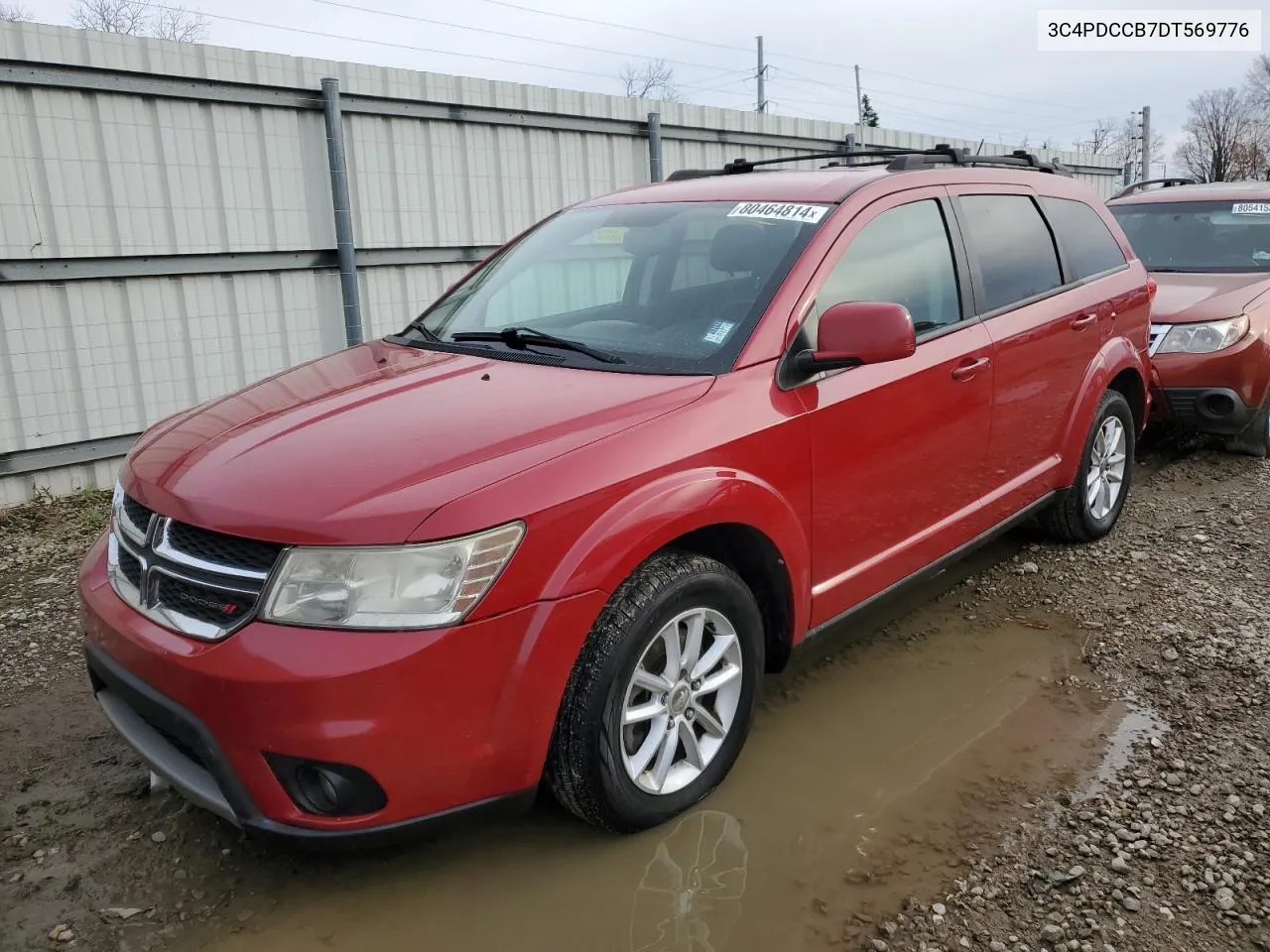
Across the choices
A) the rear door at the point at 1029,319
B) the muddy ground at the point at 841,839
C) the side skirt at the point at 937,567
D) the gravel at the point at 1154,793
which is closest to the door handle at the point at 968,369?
the rear door at the point at 1029,319

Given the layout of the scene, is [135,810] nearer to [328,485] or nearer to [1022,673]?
[328,485]

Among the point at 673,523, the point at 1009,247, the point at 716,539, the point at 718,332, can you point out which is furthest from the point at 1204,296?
the point at 673,523

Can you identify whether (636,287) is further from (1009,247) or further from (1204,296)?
(1204,296)

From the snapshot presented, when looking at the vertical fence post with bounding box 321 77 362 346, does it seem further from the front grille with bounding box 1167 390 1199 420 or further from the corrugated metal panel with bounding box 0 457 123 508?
the front grille with bounding box 1167 390 1199 420

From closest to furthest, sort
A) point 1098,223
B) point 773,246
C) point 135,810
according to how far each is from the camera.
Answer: point 135,810, point 773,246, point 1098,223

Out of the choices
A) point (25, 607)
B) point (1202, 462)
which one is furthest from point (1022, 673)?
point (25, 607)

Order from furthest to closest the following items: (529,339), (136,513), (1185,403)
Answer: (1185,403) < (529,339) < (136,513)

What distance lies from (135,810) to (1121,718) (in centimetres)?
308

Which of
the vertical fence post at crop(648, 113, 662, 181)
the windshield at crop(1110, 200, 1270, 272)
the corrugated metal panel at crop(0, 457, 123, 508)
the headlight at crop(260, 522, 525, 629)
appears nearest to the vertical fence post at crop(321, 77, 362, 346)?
the corrugated metal panel at crop(0, 457, 123, 508)

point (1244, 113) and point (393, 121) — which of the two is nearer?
point (393, 121)

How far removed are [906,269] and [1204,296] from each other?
4059 mm

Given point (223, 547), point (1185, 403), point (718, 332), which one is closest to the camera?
point (223, 547)

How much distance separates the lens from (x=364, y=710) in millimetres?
2104

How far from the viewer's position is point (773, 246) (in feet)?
10.5
